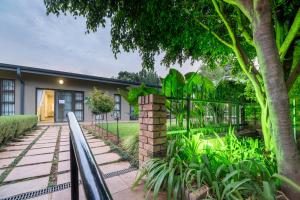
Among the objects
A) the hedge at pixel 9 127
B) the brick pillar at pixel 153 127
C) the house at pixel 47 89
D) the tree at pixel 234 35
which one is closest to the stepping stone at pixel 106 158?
the brick pillar at pixel 153 127

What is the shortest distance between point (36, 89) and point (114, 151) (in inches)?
345

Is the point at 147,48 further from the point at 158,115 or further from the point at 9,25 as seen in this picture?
the point at 9,25

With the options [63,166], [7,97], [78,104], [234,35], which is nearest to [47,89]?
[7,97]

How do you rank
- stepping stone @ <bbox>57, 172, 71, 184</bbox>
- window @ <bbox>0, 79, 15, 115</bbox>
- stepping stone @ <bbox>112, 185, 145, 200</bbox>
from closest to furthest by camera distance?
stepping stone @ <bbox>112, 185, 145, 200</bbox>
stepping stone @ <bbox>57, 172, 71, 184</bbox>
window @ <bbox>0, 79, 15, 115</bbox>

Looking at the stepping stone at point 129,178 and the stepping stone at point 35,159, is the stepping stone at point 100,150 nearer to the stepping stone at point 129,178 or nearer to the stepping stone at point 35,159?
the stepping stone at point 35,159

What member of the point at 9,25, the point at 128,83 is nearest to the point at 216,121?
the point at 128,83

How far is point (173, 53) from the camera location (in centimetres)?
512

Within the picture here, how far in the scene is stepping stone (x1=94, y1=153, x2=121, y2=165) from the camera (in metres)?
3.35

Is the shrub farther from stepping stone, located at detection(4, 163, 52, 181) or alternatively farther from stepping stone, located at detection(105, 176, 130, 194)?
stepping stone, located at detection(4, 163, 52, 181)

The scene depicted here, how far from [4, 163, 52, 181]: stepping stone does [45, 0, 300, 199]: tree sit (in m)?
2.92

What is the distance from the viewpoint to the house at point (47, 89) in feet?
31.6

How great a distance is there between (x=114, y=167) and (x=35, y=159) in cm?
173

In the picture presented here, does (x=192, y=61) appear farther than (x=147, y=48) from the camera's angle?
Yes

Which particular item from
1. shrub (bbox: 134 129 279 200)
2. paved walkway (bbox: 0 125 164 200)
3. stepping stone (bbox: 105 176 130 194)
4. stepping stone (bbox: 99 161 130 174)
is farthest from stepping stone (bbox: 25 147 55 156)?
shrub (bbox: 134 129 279 200)
